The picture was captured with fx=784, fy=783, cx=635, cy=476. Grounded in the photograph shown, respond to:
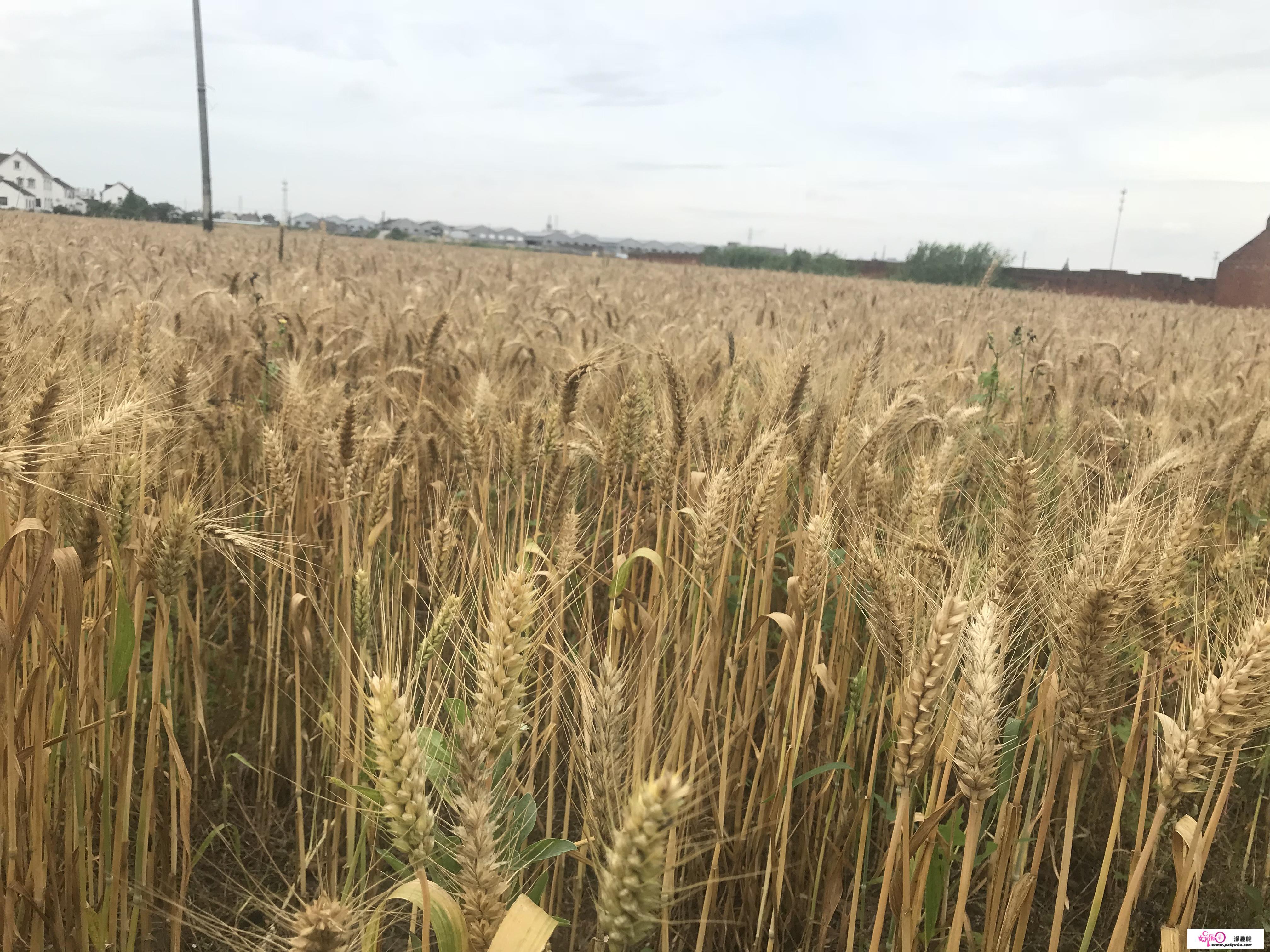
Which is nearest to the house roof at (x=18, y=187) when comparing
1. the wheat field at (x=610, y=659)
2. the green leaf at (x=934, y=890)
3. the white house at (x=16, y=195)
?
the white house at (x=16, y=195)

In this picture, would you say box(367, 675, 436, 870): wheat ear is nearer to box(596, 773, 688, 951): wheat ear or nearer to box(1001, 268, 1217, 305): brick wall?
box(596, 773, 688, 951): wheat ear

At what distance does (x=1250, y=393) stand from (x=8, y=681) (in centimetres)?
503

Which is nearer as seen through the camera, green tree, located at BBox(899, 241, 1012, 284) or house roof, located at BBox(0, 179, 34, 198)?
green tree, located at BBox(899, 241, 1012, 284)

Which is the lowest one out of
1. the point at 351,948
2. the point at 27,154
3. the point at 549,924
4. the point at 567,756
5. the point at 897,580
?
the point at 567,756

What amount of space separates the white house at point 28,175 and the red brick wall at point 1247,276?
263ft

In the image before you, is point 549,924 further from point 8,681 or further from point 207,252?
point 207,252

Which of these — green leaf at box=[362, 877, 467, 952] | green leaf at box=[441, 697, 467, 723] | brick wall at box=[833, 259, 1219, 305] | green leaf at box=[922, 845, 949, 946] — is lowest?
green leaf at box=[922, 845, 949, 946]

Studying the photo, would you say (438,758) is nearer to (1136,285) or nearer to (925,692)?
(925,692)

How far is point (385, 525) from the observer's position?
2.19 m

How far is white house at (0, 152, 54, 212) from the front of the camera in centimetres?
6775

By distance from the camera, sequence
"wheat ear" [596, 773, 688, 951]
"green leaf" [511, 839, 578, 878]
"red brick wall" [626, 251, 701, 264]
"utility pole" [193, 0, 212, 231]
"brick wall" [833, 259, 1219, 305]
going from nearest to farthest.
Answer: "wheat ear" [596, 773, 688, 951] < "green leaf" [511, 839, 578, 878] < "utility pole" [193, 0, 212, 231] < "brick wall" [833, 259, 1219, 305] < "red brick wall" [626, 251, 701, 264]

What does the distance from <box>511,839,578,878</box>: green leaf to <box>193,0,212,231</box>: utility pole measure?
22113 mm

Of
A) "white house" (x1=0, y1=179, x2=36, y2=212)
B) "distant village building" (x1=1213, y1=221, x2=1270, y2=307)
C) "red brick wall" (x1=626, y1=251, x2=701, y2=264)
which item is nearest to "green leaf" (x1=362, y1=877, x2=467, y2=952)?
"distant village building" (x1=1213, y1=221, x2=1270, y2=307)

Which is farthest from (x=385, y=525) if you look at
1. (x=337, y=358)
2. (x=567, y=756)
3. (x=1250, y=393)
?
(x=1250, y=393)
